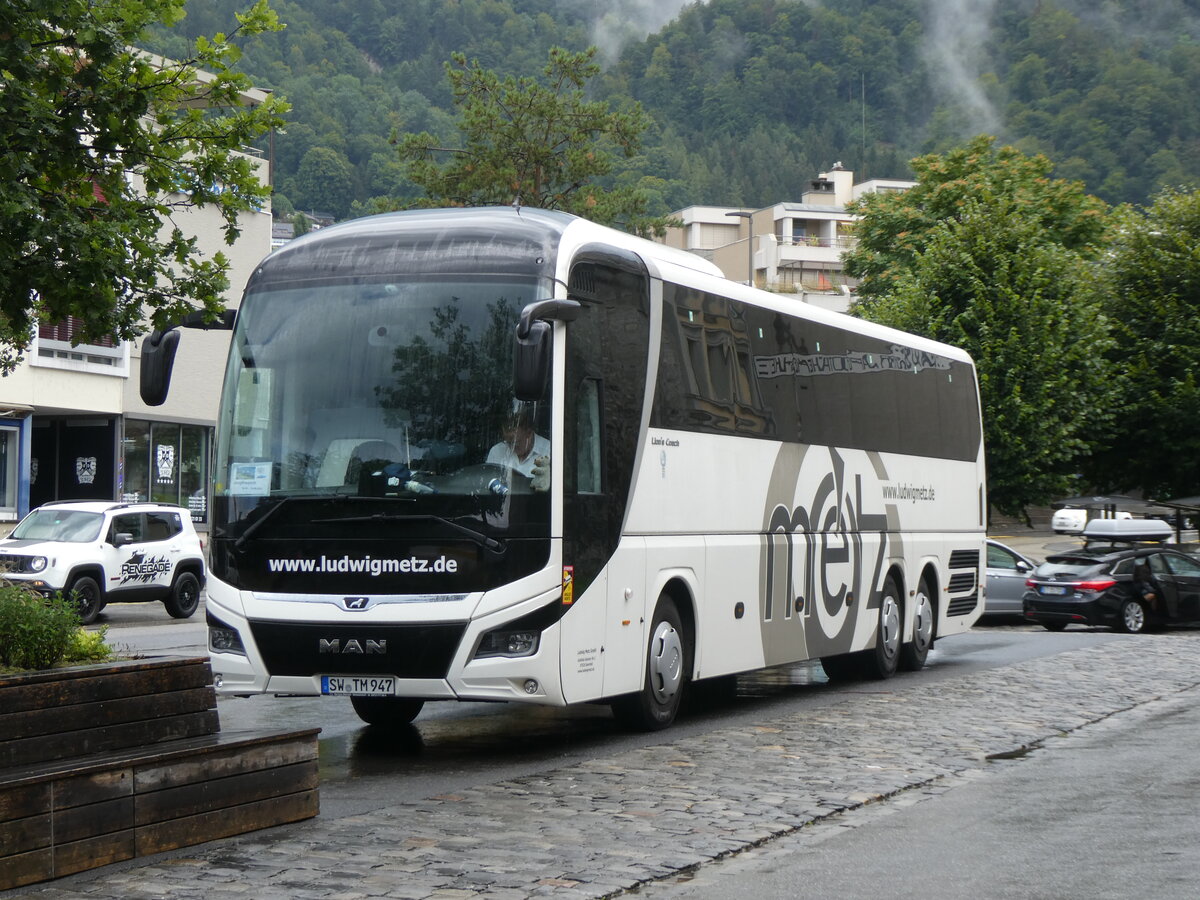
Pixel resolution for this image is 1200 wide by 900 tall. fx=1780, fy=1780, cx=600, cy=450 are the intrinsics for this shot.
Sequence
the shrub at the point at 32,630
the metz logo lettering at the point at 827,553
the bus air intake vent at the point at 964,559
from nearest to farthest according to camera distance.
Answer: the shrub at the point at 32,630 → the metz logo lettering at the point at 827,553 → the bus air intake vent at the point at 964,559

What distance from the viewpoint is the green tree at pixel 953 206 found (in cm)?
5703

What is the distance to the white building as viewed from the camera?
40.3 m

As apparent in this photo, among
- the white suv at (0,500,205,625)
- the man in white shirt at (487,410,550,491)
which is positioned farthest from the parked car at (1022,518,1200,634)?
the man in white shirt at (487,410,550,491)

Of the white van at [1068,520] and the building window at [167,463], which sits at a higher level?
the building window at [167,463]

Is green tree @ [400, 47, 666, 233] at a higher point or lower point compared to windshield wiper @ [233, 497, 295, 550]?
higher

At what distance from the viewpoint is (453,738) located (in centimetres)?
1273

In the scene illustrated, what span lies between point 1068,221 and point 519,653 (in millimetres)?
50743

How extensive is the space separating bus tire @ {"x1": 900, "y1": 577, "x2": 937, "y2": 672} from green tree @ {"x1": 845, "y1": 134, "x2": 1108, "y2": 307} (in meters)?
37.5

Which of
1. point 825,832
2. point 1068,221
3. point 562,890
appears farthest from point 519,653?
point 1068,221

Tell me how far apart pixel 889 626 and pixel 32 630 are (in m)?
11.5

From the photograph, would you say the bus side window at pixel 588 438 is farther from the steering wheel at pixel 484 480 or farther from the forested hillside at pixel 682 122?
the forested hillside at pixel 682 122

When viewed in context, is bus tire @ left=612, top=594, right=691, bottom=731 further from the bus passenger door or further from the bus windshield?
the bus windshield

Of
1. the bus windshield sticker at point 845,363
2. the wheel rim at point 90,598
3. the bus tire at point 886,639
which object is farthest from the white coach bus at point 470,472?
the wheel rim at point 90,598

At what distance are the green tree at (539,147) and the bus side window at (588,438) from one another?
3848cm
